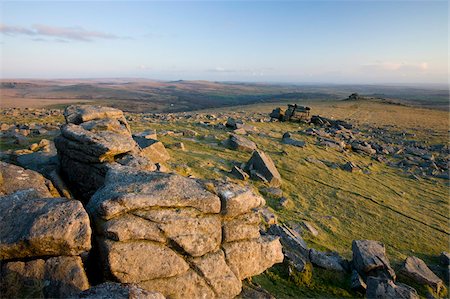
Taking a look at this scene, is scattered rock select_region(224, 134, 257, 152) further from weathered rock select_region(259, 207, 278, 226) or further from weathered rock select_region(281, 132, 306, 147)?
weathered rock select_region(259, 207, 278, 226)

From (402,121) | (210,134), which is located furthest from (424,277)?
(402,121)

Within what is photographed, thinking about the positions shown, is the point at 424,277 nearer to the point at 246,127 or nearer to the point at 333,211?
the point at 333,211

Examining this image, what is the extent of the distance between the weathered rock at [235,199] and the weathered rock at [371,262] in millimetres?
6858

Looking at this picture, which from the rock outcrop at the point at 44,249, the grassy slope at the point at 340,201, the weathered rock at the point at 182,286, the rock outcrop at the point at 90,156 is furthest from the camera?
the grassy slope at the point at 340,201

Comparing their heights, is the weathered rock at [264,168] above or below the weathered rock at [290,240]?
above

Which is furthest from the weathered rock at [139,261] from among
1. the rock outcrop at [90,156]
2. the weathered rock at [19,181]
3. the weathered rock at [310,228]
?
the weathered rock at [310,228]

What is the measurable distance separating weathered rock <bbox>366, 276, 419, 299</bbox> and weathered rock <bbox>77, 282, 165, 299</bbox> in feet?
31.8

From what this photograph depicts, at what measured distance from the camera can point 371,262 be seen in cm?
1423

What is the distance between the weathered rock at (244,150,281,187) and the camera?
23.1 m

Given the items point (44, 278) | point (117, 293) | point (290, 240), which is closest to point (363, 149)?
point (290, 240)

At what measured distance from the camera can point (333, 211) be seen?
72.4 ft

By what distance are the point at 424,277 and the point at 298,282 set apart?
22.2 feet

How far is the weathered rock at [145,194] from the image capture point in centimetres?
891

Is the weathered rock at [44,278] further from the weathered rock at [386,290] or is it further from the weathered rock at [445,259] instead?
the weathered rock at [445,259]
